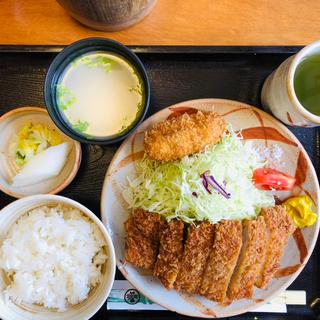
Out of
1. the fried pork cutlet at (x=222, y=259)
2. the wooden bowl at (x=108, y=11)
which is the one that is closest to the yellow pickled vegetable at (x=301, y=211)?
the fried pork cutlet at (x=222, y=259)

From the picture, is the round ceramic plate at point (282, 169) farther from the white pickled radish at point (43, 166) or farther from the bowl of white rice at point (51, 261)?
the white pickled radish at point (43, 166)

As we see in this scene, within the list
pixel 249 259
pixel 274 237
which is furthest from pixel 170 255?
pixel 274 237

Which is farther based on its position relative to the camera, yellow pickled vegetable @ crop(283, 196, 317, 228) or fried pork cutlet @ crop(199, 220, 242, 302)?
yellow pickled vegetable @ crop(283, 196, 317, 228)

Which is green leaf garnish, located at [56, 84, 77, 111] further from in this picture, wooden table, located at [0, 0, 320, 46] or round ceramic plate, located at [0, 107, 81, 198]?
wooden table, located at [0, 0, 320, 46]

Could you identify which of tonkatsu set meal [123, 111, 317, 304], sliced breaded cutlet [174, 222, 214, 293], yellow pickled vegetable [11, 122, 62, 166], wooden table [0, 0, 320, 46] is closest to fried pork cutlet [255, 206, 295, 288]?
tonkatsu set meal [123, 111, 317, 304]

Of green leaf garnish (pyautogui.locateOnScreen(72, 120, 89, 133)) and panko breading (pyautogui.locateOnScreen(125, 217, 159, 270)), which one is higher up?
green leaf garnish (pyautogui.locateOnScreen(72, 120, 89, 133))

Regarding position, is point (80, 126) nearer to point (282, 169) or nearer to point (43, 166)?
point (43, 166)

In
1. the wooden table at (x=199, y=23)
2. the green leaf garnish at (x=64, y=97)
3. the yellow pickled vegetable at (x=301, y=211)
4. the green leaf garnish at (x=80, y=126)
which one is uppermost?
the wooden table at (x=199, y=23)

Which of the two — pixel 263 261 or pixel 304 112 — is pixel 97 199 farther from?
pixel 304 112
